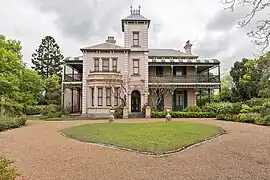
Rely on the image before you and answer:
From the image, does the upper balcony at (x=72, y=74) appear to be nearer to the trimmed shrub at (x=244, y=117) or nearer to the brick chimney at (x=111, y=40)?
the brick chimney at (x=111, y=40)

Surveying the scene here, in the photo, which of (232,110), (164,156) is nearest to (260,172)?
(164,156)

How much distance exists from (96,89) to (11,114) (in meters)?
9.98

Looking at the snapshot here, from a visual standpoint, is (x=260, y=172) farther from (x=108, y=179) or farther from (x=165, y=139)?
(x=165, y=139)

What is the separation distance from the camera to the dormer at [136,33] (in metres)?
30.9

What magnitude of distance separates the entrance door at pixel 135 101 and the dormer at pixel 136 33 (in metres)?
5.36

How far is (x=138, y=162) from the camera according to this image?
296 inches

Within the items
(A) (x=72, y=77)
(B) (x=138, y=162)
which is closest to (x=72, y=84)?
(A) (x=72, y=77)

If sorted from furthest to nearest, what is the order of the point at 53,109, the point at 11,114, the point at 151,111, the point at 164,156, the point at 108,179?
1. the point at 53,109
2. the point at 151,111
3. the point at 11,114
4. the point at 164,156
5. the point at 108,179

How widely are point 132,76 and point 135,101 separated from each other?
312 cm

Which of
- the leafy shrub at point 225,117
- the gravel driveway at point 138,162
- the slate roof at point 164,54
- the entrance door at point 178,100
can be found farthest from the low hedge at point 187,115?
the gravel driveway at point 138,162

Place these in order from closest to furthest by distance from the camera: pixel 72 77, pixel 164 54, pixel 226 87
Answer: pixel 72 77 < pixel 164 54 < pixel 226 87

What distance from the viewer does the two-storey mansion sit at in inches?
1144

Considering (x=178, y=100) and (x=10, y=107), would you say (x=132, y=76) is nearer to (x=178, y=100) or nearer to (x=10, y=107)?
(x=178, y=100)

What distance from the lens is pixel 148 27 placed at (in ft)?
104
